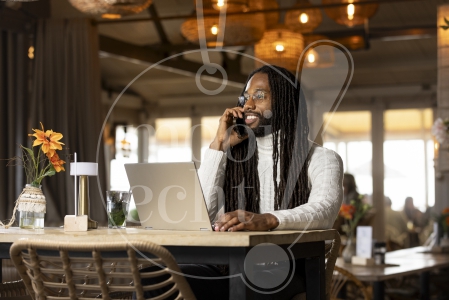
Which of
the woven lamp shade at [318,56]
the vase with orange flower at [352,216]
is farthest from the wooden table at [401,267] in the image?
the woven lamp shade at [318,56]

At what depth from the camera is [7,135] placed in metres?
5.45

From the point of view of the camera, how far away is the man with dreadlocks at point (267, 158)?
7.85ft

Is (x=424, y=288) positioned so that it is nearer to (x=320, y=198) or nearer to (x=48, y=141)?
(x=320, y=198)

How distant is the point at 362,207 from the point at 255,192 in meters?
2.56

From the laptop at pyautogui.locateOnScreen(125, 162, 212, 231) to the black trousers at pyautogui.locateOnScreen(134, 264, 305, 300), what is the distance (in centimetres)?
16

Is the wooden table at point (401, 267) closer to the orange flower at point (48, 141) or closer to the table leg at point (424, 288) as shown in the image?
the table leg at point (424, 288)

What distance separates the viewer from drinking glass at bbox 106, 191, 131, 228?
7.46 ft

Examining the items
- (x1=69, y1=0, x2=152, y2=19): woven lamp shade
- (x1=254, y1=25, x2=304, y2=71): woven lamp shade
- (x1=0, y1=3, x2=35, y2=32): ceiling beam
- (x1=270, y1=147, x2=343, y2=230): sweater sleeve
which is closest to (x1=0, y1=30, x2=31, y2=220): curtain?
(x1=0, y1=3, x2=35, y2=32): ceiling beam

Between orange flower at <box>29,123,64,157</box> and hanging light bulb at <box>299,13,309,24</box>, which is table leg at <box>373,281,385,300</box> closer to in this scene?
orange flower at <box>29,123,64,157</box>

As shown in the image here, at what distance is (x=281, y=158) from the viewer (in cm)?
248

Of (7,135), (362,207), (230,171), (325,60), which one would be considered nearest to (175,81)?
(325,60)

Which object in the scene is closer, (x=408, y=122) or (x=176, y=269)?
(x=176, y=269)

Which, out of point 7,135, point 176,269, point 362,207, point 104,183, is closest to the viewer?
point 176,269

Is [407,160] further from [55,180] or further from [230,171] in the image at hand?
[230,171]
